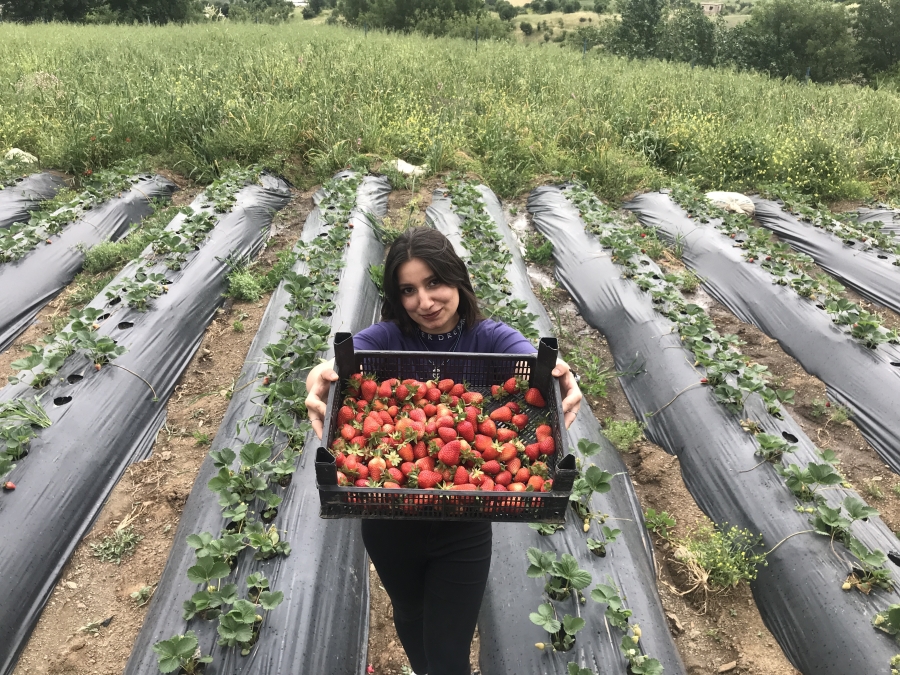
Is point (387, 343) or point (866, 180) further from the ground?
point (387, 343)

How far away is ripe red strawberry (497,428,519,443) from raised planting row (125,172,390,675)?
112 centimetres

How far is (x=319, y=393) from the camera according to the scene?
1.76 m

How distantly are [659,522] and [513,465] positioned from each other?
1.93 meters

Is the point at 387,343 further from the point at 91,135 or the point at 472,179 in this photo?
the point at 91,135

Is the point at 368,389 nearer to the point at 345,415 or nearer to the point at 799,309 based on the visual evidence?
the point at 345,415

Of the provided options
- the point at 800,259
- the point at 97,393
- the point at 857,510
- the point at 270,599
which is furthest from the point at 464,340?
the point at 800,259

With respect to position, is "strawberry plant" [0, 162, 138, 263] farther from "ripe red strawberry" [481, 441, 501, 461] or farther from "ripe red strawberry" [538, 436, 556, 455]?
"ripe red strawberry" [538, 436, 556, 455]

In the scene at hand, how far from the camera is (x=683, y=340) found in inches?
163

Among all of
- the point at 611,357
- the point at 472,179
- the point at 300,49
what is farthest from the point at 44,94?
the point at 611,357

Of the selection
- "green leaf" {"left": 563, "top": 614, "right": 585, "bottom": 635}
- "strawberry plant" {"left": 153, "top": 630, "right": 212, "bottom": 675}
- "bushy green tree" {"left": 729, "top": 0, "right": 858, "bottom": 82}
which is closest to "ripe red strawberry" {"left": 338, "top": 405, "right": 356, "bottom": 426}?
"strawberry plant" {"left": 153, "top": 630, "right": 212, "bottom": 675}

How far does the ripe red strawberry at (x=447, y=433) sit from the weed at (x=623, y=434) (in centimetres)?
224

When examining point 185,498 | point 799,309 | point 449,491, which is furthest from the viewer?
point 799,309

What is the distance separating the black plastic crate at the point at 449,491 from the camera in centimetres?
142

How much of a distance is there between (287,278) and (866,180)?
8.53m
